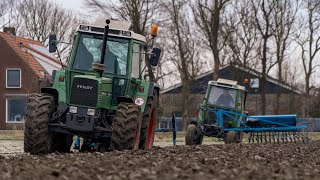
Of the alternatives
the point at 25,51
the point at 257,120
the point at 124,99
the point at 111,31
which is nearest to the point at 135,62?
the point at 111,31

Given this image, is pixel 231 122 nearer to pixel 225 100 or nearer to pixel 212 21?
pixel 225 100

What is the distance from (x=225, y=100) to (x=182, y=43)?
794 inches

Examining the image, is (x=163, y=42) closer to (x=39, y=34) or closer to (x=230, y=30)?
(x=230, y=30)

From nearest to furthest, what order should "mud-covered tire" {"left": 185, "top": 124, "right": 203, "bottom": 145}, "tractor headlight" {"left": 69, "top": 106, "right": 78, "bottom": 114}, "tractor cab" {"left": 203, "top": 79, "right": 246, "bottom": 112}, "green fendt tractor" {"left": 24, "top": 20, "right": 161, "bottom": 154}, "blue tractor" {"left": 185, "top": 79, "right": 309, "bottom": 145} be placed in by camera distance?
"green fendt tractor" {"left": 24, "top": 20, "right": 161, "bottom": 154}, "tractor headlight" {"left": 69, "top": 106, "right": 78, "bottom": 114}, "mud-covered tire" {"left": 185, "top": 124, "right": 203, "bottom": 145}, "blue tractor" {"left": 185, "top": 79, "right": 309, "bottom": 145}, "tractor cab" {"left": 203, "top": 79, "right": 246, "bottom": 112}

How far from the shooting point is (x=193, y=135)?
23.4 m

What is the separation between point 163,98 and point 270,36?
48.8 feet

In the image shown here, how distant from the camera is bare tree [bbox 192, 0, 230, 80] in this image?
143 ft

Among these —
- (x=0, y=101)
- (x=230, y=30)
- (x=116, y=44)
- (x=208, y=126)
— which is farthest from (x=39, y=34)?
(x=116, y=44)

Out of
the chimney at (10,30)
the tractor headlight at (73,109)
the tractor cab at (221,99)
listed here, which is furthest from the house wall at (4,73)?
the tractor headlight at (73,109)

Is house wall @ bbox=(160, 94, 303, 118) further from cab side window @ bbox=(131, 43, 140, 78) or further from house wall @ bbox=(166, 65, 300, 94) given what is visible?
cab side window @ bbox=(131, 43, 140, 78)

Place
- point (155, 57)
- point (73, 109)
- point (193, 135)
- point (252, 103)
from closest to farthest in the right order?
point (73, 109) < point (155, 57) < point (193, 135) < point (252, 103)

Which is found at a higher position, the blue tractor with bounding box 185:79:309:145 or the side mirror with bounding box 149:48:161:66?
the side mirror with bounding box 149:48:161:66

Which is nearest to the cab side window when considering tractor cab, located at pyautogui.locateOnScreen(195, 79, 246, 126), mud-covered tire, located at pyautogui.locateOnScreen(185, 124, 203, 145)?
mud-covered tire, located at pyautogui.locateOnScreen(185, 124, 203, 145)

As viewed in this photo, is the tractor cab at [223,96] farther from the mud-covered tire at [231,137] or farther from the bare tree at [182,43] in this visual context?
the bare tree at [182,43]
